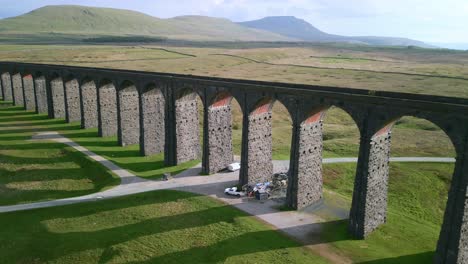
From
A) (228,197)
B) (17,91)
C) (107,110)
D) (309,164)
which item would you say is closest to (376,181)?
(309,164)

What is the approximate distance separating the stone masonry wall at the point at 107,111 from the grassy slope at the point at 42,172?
27.2 feet

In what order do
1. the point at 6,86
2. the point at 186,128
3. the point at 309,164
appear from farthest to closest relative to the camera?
the point at 6,86
the point at 186,128
the point at 309,164

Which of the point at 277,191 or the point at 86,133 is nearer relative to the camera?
the point at 277,191

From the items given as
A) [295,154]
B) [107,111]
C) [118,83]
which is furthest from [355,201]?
[107,111]

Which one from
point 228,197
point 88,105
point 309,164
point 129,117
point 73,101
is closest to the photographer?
point 309,164

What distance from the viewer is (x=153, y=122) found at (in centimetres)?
5953

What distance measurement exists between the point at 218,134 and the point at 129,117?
20.5m

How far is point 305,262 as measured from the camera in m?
30.5

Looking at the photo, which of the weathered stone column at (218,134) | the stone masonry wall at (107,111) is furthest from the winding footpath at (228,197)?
the stone masonry wall at (107,111)

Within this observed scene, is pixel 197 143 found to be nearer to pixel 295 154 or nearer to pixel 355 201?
pixel 295 154

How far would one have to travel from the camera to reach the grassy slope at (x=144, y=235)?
1244 inches

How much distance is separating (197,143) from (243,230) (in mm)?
23647

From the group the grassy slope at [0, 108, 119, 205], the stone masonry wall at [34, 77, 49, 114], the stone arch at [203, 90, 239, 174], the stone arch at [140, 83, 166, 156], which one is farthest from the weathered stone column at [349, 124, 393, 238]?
the stone masonry wall at [34, 77, 49, 114]

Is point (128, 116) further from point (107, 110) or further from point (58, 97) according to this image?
point (58, 97)
